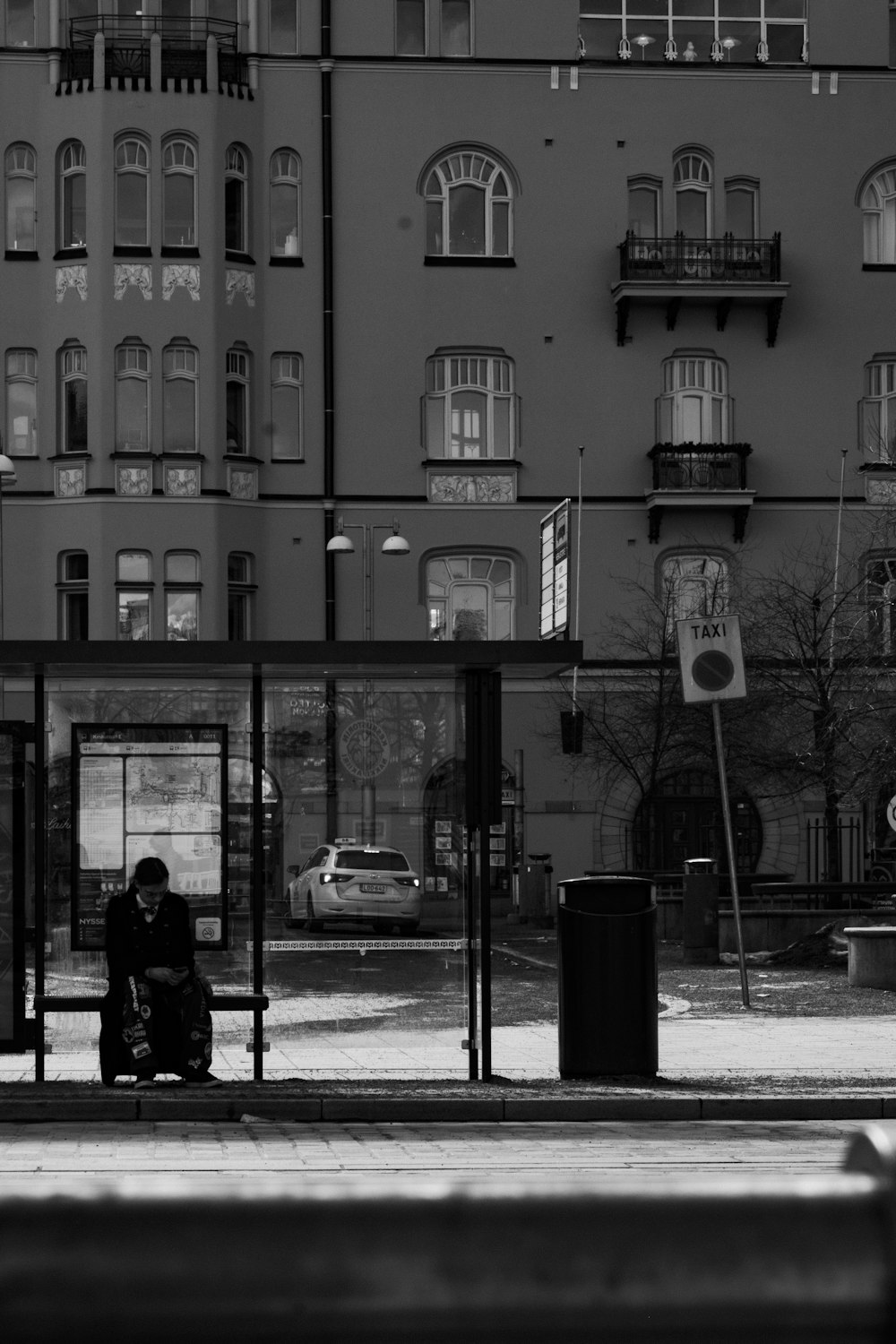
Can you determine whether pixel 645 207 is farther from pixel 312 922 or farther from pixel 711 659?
pixel 312 922

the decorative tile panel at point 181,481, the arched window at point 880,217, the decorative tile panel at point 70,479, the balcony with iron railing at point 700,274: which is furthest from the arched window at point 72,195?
the arched window at point 880,217

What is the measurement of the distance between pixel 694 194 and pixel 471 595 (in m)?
9.66

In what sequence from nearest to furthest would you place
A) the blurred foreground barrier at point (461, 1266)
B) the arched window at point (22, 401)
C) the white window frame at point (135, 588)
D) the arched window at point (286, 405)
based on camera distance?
the blurred foreground barrier at point (461, 1266) → the white window frame at point (135, 588) → the arched window at point (22, 401) → the arched window at point (286, 405)

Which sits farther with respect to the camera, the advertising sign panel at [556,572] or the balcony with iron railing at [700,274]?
the balcony with iron railing at [700,274]

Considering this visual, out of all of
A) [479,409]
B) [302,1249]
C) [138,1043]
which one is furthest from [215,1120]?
[479,409]

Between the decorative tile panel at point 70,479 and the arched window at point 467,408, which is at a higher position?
the arched window at point 467,408

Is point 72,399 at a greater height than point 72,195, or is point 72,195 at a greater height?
point 72,195

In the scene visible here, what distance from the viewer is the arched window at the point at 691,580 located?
41125mm

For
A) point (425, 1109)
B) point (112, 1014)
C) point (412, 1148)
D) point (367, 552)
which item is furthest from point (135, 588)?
point (412, 1148)

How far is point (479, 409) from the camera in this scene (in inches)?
1641

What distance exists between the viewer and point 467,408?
137ft

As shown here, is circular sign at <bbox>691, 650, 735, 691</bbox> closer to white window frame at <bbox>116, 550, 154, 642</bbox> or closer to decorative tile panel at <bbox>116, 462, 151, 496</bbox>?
white window frame at <bbox>116, 550, 154, 642</bbox>

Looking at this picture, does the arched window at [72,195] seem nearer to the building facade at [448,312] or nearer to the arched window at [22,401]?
the building facade at [448,312]

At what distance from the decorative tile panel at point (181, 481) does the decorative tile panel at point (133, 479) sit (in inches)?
14.5
